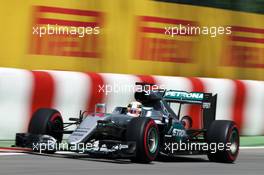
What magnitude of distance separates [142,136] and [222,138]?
4.51 feet

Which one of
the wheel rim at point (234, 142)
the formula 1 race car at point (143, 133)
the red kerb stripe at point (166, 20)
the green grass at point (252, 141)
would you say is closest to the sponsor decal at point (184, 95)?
the formula 1 race car at point (143, 133)

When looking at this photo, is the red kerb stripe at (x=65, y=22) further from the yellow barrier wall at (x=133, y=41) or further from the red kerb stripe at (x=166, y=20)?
the red kerb stripe at (x=166, y=20)

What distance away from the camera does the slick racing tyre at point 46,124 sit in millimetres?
9203

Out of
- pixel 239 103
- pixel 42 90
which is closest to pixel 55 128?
pixel 42 90

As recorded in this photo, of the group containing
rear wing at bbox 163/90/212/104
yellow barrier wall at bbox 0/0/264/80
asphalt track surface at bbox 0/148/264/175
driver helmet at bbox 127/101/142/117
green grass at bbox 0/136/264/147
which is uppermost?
yellow barrier wall at bbox 0/0/264/80

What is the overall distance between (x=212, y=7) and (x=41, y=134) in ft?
18.7

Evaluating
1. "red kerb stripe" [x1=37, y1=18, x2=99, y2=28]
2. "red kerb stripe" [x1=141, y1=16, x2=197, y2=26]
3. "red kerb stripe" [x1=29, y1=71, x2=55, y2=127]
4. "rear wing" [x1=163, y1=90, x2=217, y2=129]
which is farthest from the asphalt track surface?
"red kerb stripe" [x1=141, y1=16, x2=197, y2=26]

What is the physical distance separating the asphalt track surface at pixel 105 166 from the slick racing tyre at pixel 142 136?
9 cm

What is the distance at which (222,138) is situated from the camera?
31.0 ft

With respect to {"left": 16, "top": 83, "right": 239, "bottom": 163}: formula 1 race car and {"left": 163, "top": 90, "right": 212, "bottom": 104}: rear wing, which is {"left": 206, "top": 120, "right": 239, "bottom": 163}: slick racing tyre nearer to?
{"left": 16, "top": 83, "right": 239, "bottom": 163}: formula 1 race car

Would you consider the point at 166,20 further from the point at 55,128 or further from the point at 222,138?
the point at 55,128

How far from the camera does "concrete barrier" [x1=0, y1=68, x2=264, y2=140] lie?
10.6 metres

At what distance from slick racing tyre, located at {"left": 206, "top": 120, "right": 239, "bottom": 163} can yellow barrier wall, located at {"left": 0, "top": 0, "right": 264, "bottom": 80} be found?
312 centimetres

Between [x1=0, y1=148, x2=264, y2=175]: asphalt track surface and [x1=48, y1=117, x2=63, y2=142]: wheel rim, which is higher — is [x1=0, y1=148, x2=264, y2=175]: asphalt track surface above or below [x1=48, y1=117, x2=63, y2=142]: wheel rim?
below
